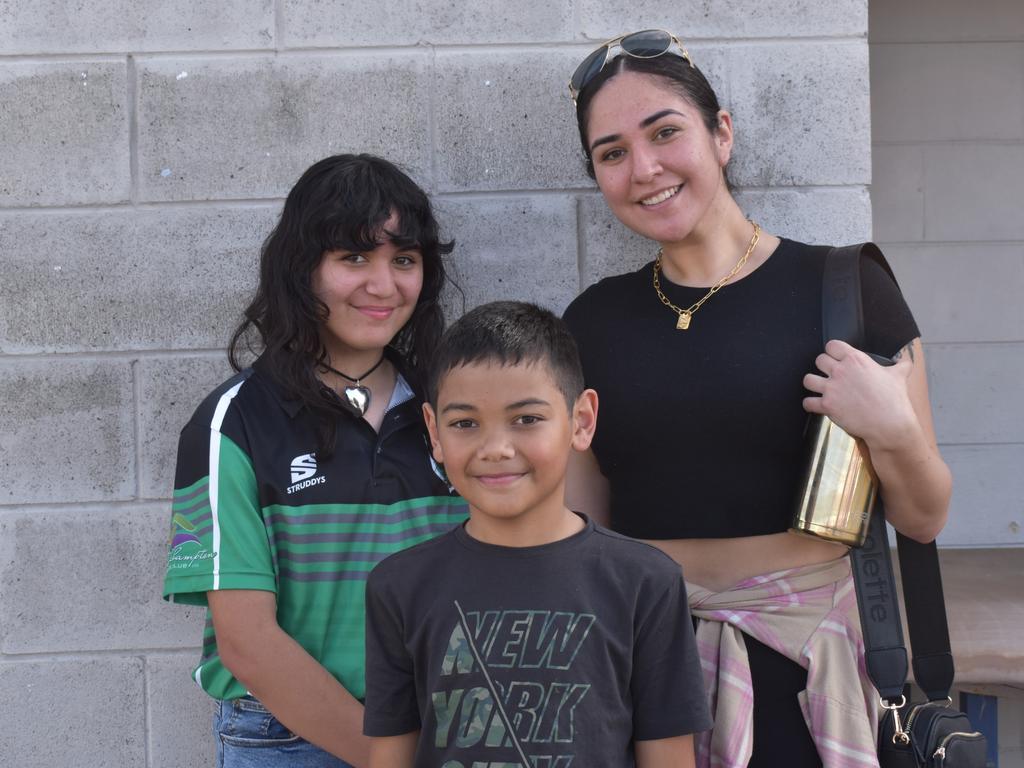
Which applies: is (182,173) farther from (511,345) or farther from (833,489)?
(833,489)

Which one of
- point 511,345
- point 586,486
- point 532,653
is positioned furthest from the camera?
point 586,486

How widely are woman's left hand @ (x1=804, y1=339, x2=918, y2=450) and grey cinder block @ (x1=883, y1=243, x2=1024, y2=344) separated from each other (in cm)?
172

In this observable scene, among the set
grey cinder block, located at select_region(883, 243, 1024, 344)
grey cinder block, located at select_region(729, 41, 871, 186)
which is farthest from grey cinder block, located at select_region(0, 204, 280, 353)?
grey cinder block, located at select_region(883, 243, 1024, 344)

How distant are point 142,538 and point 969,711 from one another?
7.00 ft

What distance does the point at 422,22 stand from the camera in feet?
8.37

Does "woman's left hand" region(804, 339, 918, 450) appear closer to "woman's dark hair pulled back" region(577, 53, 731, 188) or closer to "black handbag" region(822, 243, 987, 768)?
"black handbag" region(822, 243, 987, 768)

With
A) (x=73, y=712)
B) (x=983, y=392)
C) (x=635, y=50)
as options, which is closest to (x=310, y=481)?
(x=635, y=50)

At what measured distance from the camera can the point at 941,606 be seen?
75.2 inches

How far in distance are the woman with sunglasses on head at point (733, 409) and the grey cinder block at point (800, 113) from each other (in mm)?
549

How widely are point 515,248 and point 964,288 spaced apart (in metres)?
1.63

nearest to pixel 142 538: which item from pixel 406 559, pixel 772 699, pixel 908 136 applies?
pixel 406 559

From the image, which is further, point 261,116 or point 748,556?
point 261,116

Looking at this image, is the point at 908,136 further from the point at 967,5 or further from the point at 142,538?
the point at 142,538

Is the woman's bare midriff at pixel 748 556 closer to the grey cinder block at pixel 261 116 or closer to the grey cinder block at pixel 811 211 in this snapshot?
the grey cinder block at pixel 811 211
